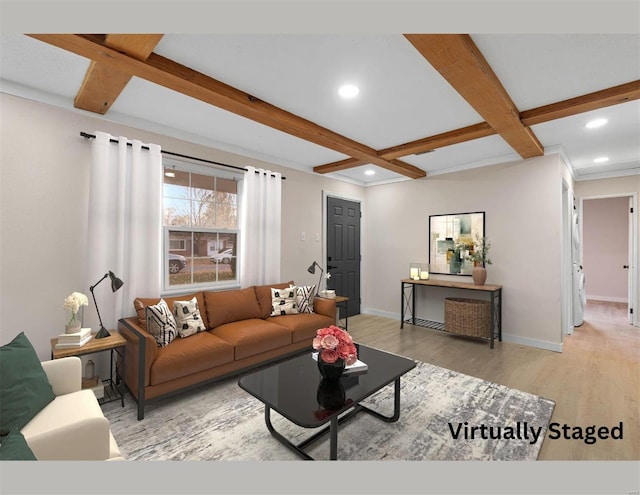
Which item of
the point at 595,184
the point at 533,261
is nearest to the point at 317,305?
the point at 533,261

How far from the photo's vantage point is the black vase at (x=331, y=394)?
1698mm

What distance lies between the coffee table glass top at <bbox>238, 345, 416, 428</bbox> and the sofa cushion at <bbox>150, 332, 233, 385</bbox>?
2.16ft

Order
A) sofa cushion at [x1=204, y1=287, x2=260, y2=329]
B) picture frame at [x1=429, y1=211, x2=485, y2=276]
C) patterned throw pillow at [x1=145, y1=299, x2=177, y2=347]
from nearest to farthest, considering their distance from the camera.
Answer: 1. patterned throw pillow at [x1=145, y1=299, x2=177, y2=347]
2. sofa cushion at [x1=204, y1=287, x2=260, y2=329]
3. picture frame at [x1=429, y1=211, x2=485, y2=276]

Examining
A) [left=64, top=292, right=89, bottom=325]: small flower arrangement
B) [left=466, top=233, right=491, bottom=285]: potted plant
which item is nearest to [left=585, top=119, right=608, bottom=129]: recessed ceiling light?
[left=466, top=233, right=491, bottom=285]: potted plant

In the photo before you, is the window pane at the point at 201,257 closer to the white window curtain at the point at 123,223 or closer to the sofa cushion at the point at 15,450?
the white window curtain at the point at 123,223

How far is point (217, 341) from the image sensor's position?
8.94 feet

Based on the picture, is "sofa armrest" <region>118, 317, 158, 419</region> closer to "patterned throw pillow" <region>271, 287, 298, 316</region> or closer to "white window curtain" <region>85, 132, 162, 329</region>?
"white window curtain" <region>85, 132, 162, 329</region>

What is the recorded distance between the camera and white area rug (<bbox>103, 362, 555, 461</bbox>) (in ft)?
6.11


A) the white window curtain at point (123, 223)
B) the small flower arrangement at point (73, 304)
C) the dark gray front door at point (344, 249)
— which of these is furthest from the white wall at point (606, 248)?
the small flower arrangement at point (73, 304)

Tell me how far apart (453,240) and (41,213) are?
195 inches

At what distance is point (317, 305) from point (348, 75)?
8.71 ft

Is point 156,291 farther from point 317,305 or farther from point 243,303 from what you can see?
point 317,305

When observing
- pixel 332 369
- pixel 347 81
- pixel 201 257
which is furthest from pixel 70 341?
pixel 347 81

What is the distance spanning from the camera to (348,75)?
2193 millimetres
